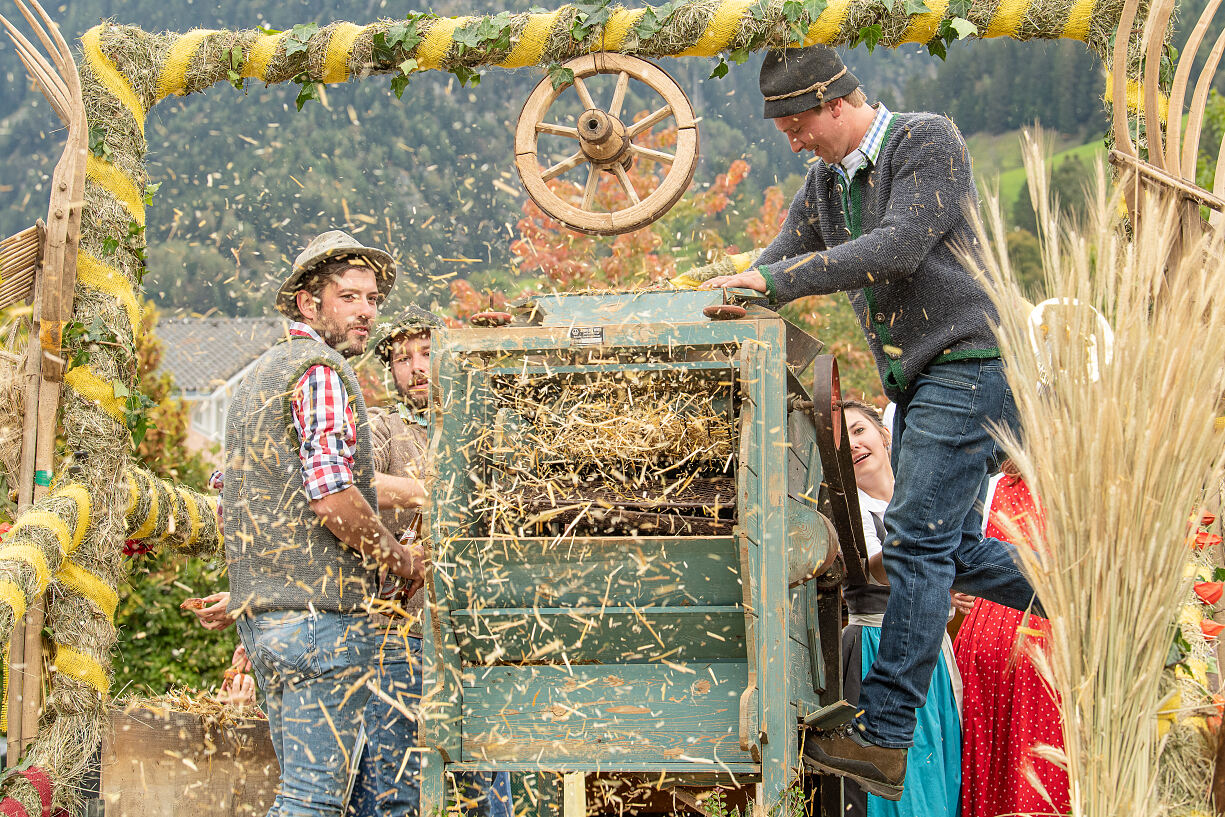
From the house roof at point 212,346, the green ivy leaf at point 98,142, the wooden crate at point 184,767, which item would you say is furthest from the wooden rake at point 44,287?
the house roof at point 212,346

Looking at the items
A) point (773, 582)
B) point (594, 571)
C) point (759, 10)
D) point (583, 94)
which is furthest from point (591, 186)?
point (773, 582)

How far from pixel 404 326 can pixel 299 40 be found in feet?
4.14

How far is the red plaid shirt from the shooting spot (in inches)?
127

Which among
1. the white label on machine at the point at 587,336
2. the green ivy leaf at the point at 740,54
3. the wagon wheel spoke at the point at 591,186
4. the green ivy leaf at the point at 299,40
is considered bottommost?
the white label on machine at the point at 587,336

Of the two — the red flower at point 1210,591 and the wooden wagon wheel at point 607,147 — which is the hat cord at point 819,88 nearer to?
the wooden wagon wheel at point 607,147

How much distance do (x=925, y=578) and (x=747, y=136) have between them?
96.1 ft

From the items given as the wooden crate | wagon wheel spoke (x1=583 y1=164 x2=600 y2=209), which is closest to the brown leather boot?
the wooden crate

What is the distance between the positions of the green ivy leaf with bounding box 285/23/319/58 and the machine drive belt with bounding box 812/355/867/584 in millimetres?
2644

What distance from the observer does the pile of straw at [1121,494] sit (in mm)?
2129

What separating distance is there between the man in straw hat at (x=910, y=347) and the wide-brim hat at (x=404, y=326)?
1.88 meters

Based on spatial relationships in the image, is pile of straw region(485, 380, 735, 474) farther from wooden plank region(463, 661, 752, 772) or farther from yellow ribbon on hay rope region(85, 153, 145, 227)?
yellow ribbon on hay rope region(85, 153, 145, 227)

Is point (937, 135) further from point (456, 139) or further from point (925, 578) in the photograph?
point (456, 139)

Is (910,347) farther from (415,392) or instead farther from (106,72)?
(106,72)

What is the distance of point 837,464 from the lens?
3250mm
